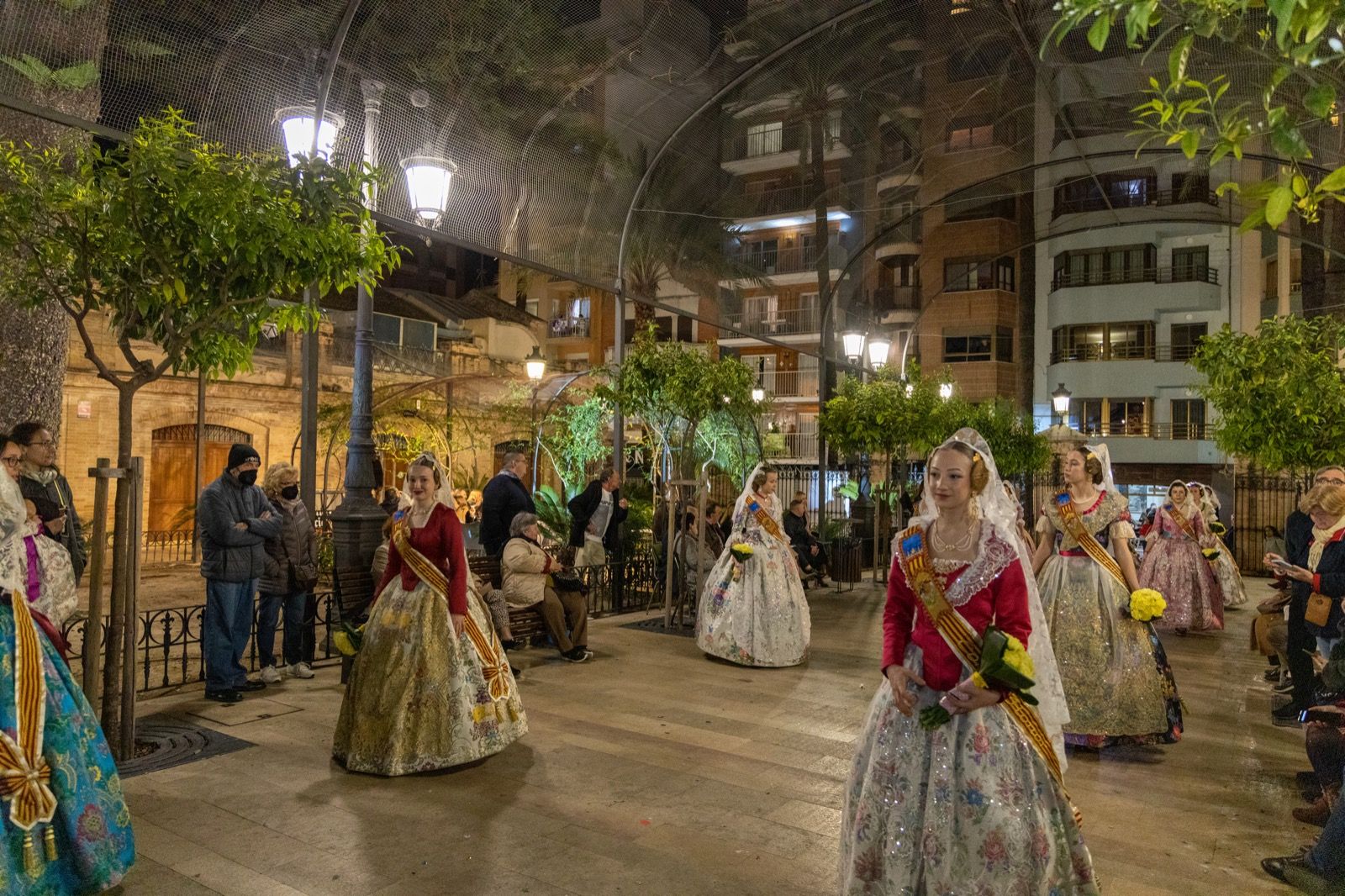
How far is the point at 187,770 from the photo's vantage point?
5.07m

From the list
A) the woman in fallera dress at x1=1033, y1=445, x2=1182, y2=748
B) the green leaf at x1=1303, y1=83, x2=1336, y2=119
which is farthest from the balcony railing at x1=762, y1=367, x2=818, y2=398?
the green leaf at x1=1303, y1=83, x2=1336, y2=119

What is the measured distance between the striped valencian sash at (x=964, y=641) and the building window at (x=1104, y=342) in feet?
96.7

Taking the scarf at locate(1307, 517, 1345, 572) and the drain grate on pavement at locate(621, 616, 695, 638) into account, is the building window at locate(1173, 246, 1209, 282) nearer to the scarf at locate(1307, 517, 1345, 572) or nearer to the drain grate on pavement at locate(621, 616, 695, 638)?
the drain grate on pavement at locate(621, 616, 695, 638)

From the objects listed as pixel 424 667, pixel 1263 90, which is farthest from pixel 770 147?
pixel 1263 90

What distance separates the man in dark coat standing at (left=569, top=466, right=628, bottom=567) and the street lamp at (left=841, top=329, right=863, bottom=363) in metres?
8.12

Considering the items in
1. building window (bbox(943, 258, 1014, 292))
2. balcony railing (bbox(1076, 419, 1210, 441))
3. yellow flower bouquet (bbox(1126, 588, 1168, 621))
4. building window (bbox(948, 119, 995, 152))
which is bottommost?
yellow flower bouquet (bbox(1126, 588, 1168, 621))

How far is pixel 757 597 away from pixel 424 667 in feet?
12.7

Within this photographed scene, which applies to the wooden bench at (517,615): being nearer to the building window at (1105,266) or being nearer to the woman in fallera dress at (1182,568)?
the woman in fallera dress at (1182,568)

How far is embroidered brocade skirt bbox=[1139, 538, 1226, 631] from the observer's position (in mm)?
11008

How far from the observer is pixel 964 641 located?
323cm

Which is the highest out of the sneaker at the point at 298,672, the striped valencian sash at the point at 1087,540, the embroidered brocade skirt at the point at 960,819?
the striped valencian sash at the point at 1087,540

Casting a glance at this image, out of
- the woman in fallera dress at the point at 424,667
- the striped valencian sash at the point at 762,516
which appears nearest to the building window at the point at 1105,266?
the striped valencian sash at the point at 762,516

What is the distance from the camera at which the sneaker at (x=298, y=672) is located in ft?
23.9

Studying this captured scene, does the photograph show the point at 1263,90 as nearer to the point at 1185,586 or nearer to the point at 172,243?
the point at 172,243
